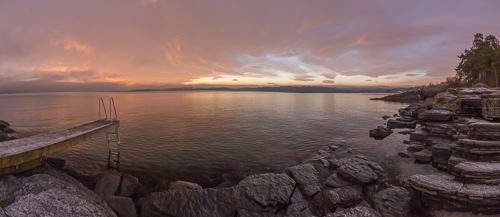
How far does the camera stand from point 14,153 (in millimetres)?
8547

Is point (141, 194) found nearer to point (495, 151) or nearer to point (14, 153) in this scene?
point (14, 153)

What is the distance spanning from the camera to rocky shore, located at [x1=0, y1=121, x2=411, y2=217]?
7285mm

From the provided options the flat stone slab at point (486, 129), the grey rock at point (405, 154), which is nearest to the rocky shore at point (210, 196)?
the grey rock at point (405, 154)

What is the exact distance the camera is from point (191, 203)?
30.5 ft

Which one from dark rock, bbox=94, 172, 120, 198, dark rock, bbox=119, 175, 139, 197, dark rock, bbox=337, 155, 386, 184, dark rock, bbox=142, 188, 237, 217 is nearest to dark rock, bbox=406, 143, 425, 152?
dark rock, bbox=337, 155, 386, 184

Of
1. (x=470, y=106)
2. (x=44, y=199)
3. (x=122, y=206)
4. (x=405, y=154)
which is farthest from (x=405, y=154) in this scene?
(x=44, y=199)

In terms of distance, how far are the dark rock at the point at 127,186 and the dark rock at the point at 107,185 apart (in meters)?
0.30

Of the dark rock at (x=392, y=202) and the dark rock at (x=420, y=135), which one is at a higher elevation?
the dark rock at (x=420, y=135)

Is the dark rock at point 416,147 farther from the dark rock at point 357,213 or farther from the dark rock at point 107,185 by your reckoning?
the dark rock at point 107,185

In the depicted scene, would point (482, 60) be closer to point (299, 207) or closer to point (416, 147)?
point (416, 147)

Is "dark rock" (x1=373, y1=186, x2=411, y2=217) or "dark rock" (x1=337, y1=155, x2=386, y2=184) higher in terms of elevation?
"dark rock" (x1=337, y1=155, x2=386, y2=184)

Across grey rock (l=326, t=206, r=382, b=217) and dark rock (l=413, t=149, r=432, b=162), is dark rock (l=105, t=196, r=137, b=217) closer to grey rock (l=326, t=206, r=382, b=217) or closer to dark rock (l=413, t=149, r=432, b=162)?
grey rock (l=326, t=206, r=382, b=217)

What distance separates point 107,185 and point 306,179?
37.4 ft

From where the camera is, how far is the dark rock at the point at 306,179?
10.3 meters
